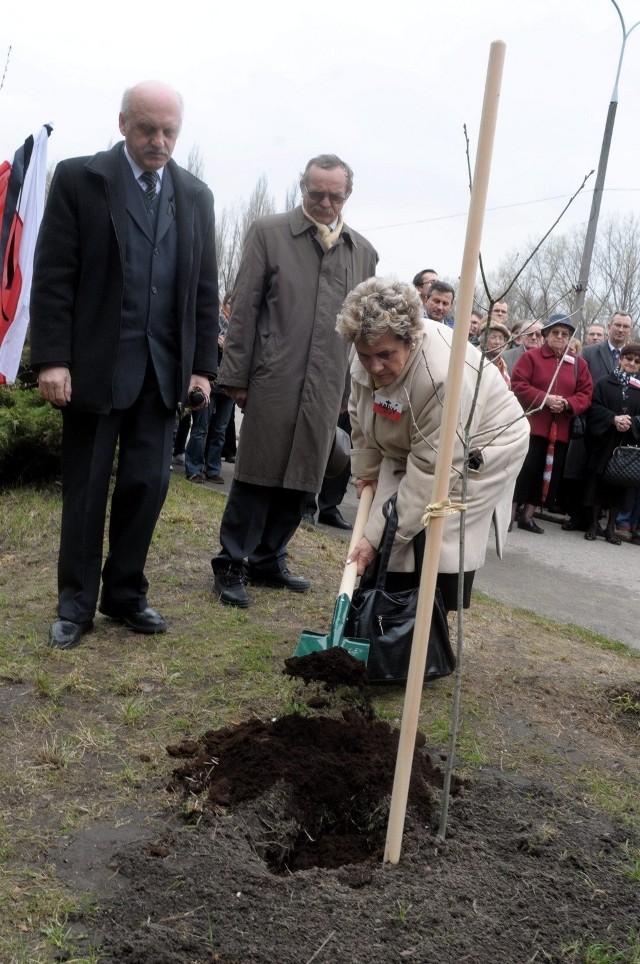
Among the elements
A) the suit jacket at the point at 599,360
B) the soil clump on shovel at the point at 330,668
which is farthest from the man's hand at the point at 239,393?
the suit jacket at the point at 599,360

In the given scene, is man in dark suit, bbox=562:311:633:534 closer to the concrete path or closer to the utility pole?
the concrete path

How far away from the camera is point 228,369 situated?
509cm

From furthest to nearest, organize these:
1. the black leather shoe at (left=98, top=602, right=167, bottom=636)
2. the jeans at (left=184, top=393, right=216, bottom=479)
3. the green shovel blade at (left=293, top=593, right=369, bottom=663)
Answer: the jeans at (left=184, top=393, right=216, bottom=479)
the black leather shoe at (left=98, top=602, right=167, bottom=636)
the green shovel blade at (left=293, top=593, right=369, bottom=663)

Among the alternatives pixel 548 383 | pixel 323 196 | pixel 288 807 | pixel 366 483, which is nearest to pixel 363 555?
pixel 366 483

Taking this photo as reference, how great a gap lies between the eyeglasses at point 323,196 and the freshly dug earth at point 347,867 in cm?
277

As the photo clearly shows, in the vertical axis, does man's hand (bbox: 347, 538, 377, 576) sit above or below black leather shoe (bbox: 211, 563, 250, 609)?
above

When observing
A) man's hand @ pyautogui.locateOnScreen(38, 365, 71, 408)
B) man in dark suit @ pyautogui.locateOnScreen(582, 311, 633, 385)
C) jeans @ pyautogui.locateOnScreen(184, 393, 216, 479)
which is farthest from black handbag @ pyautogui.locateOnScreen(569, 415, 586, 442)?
man's hand @ pyautogui.locateOnScreen(38, 365, 71, 408)

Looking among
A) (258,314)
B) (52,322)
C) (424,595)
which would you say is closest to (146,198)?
(52,322)

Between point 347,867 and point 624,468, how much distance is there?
6842mm

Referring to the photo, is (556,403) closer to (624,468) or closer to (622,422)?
(622,422)

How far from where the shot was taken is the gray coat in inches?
199

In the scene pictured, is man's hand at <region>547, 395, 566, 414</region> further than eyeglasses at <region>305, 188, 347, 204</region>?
Yes

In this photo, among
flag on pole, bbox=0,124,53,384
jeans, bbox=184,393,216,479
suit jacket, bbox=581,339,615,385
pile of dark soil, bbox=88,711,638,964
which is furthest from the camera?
suit jacket, bbox=581,339,615,385

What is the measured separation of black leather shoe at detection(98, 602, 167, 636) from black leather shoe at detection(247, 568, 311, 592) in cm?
96
